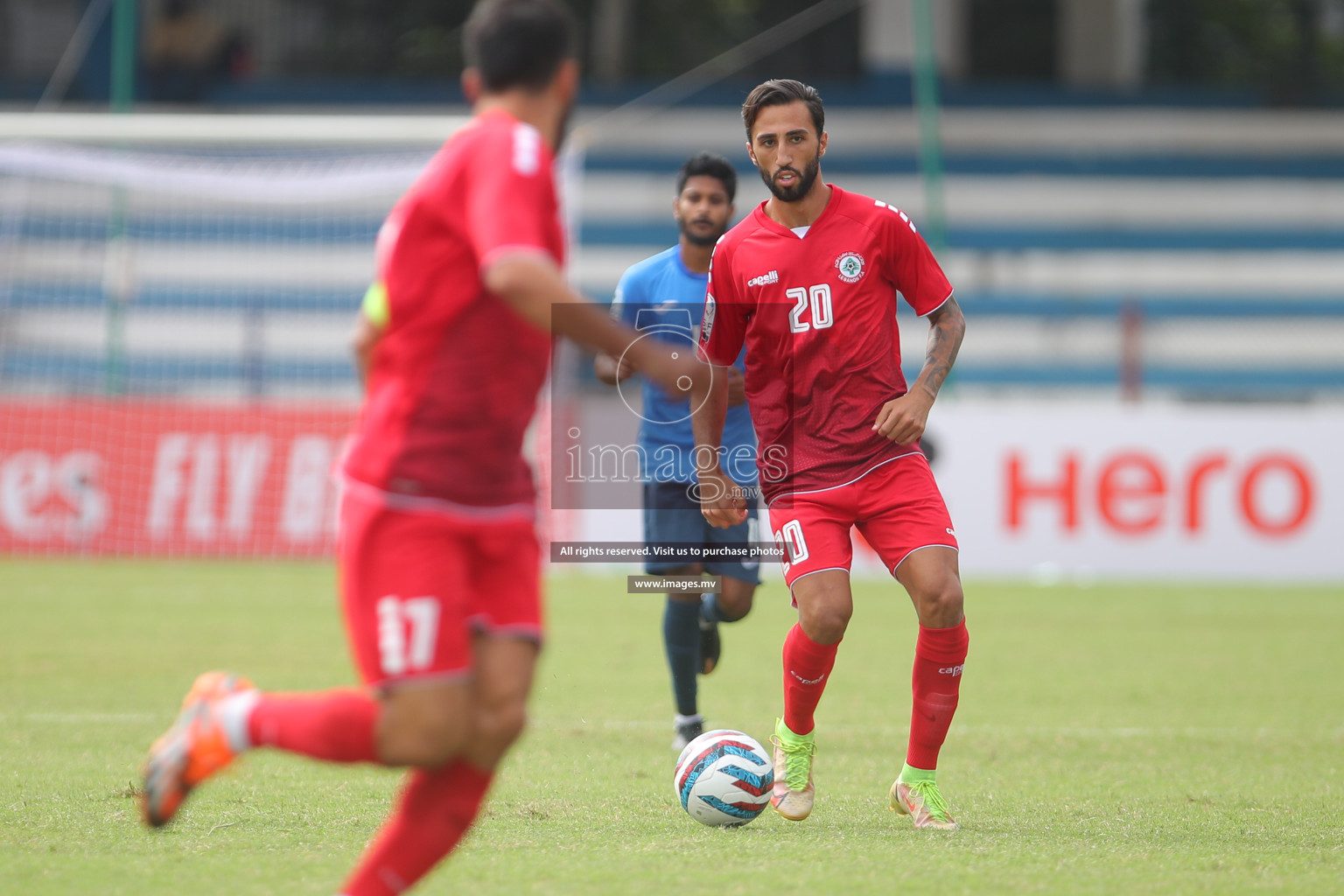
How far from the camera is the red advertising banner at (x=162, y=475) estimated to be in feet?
46.2

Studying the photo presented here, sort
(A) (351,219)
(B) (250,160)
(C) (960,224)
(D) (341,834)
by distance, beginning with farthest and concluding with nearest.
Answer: (C) (960,224), (A) (351,219), (B) (250,160), (D) (341,834)

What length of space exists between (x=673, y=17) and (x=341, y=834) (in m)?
23.0

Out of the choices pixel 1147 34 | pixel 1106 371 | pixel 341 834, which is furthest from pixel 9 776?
pixel 1147 34

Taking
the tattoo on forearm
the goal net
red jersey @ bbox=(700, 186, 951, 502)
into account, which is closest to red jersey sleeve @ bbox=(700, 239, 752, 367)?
red jersey @ bbox=(700, 186, 951, 502)

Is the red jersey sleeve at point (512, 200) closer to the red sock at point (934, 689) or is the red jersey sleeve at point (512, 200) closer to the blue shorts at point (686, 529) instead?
the red sock at point (934, 689)

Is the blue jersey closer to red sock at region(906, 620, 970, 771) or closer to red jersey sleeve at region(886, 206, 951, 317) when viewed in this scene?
red jersey sleeve at region(886, 206, 951, 317)

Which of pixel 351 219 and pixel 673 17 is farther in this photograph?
pixel 673 17

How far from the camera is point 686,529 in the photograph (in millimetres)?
6516

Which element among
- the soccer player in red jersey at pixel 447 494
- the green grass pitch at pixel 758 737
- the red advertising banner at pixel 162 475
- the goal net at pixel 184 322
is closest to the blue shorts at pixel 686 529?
the green grass pitch at pixel 758 737

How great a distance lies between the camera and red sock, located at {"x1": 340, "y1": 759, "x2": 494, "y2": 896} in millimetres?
3229

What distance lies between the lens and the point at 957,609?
191 inches

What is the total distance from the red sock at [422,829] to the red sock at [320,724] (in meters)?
0.18

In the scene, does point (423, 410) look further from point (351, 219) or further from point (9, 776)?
point (351, 219)

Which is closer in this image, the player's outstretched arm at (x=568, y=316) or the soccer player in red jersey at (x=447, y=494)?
the player's outstretched arm at (x=568, y=316)
